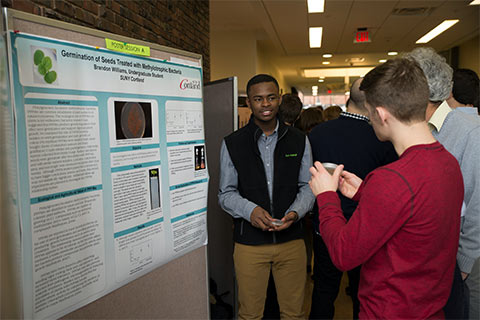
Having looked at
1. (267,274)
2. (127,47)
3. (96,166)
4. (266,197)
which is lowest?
(267,274)

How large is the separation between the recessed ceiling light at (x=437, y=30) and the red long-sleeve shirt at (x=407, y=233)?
5988mm

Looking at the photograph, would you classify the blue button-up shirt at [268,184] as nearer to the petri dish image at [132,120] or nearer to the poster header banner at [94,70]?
the poster header banner at [94,70]

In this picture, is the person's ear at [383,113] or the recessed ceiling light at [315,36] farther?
the recessed ceiling light at [315,36]

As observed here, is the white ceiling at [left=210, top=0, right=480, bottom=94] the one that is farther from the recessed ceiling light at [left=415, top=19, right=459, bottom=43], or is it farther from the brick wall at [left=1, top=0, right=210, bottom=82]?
the brick wall at [left=1, top=0, right=210, bottom=82]

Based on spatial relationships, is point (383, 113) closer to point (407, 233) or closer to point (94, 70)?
point (407, 233)

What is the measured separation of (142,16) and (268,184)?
162 centimetres

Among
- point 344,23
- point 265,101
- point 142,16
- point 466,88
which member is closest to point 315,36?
point 344,23

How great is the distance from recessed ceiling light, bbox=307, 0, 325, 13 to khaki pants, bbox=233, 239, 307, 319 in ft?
12.3

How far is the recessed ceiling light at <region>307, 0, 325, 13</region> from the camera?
4.67 metres

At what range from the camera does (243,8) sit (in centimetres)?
546

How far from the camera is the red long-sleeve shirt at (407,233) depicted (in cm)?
99

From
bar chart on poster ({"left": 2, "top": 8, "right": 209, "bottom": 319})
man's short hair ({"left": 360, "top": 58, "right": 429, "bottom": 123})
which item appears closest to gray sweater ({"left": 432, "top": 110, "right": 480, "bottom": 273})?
man's short hair ({"left": 360, "top": 58, "right": 429, "bottom": 123})

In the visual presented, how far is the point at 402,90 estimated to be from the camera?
41.2 inches

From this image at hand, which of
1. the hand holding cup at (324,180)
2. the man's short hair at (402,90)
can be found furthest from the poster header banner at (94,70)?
the man's short hair at (402,90)
